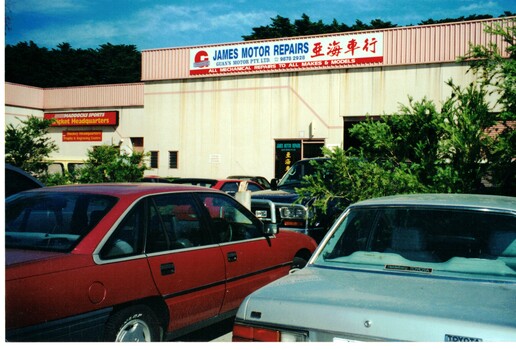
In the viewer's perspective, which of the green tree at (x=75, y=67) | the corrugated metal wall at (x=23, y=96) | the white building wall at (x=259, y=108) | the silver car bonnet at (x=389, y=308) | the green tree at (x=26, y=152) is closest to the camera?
the silver car bonnet at (x=389, y=308)

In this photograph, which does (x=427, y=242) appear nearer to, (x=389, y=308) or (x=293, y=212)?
(x=389, y=308)

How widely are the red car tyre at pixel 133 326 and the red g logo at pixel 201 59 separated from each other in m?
24.5

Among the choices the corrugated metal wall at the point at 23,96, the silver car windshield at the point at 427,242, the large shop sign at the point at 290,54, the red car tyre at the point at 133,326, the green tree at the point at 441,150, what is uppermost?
the large shop sign at the point at 290,54

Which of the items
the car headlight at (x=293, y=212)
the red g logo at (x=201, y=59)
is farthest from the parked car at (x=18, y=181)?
the red g logo at (x=201, y=59)

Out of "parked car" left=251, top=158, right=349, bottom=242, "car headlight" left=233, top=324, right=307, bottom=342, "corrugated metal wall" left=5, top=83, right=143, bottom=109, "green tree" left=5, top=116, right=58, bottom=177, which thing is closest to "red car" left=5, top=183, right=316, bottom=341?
"car headlight" left=233, top=324, right=307, bottom=342

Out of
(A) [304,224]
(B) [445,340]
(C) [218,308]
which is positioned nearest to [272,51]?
(A) [304,224]

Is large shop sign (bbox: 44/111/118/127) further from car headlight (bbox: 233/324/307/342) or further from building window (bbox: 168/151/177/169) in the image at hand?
car headlight (bbox: 233/324/307/342)

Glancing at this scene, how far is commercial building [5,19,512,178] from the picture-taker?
23.5m

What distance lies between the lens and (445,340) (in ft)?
8.38

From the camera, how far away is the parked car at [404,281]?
2.67 meters

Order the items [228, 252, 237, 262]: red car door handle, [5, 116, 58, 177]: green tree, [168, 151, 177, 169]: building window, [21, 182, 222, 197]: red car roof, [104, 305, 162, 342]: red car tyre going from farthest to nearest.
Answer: [168, 151, 177, 169]: building window
[5, 116, 58, 177]: green tree
[228, 252, 237, 262]: red car door handle
[21, 182, 222, 197]: red car roof
[104, 305, 162, 342]: red car tyre

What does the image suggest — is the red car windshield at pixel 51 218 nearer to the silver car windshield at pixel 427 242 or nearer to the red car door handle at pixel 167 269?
the red car door handle at pixel 167 269

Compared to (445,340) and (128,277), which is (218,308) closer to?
(128,277)

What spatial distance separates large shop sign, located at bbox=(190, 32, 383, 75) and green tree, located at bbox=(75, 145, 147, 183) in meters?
14.9
